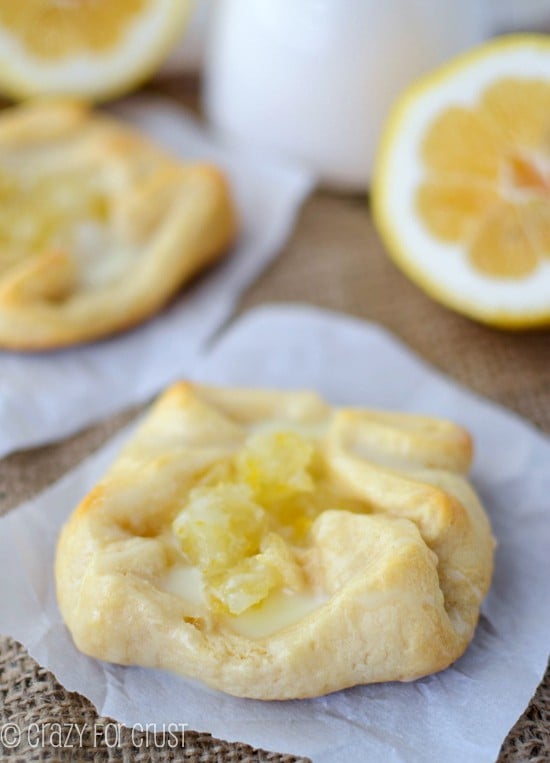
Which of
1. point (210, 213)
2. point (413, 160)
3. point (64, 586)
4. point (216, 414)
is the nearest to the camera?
point (64, 586)

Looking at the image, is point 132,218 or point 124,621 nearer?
point 124,621

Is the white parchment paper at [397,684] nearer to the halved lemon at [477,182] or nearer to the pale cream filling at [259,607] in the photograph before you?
the pale cream filling at [259,607]

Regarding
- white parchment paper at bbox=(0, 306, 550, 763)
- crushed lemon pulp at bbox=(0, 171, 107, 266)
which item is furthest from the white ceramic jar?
white parchment paper at bbox=(0, 306, 550, 763)

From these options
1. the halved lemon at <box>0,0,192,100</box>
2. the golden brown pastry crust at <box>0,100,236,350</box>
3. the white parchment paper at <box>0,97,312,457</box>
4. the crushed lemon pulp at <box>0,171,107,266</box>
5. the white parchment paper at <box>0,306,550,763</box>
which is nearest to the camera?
the white parchment paper at <box>0,306,550,763</box>

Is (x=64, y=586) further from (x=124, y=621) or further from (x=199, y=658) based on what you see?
(x=199, y=658)

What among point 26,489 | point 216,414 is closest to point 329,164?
point 216,414

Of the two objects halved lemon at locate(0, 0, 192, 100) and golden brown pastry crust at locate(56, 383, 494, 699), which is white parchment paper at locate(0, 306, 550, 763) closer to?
golden brown pastry crust at locate(56, 383, 494, 699)

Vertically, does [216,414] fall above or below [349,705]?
above

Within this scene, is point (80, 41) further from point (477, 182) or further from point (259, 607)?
point (259, 607)
